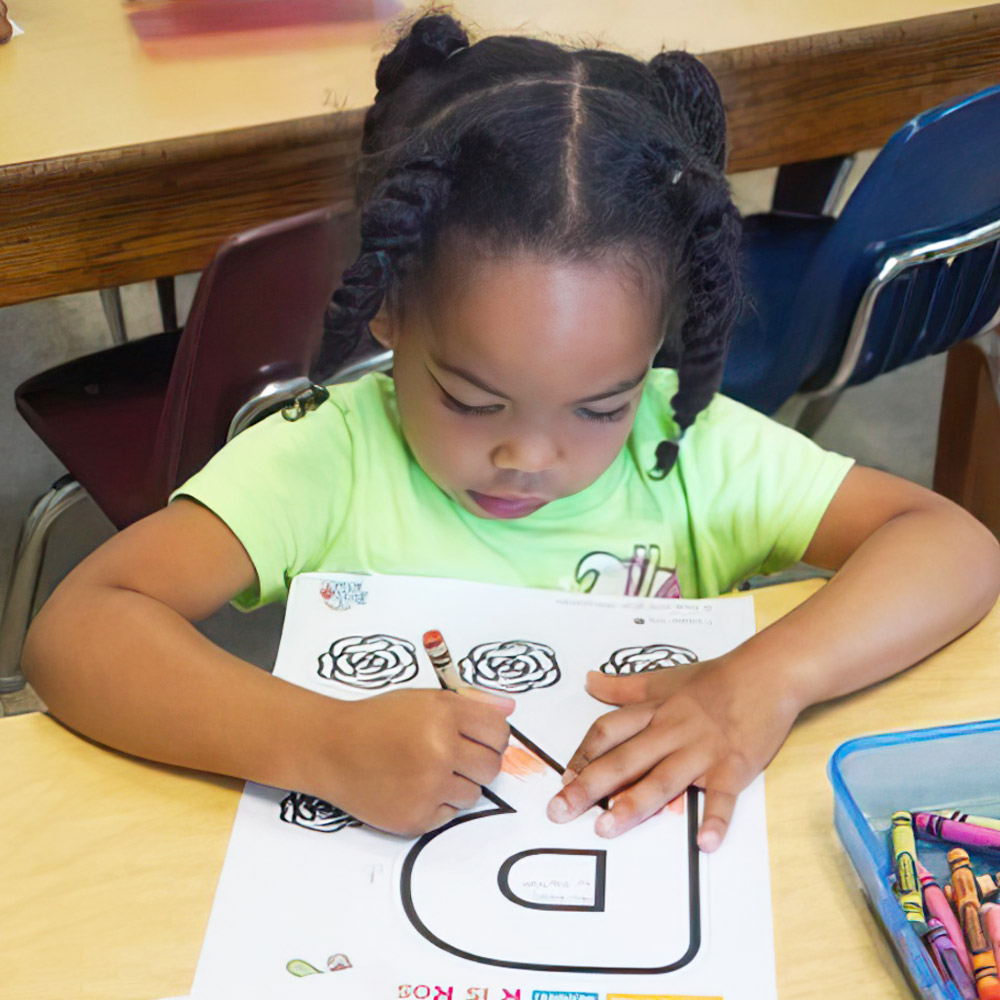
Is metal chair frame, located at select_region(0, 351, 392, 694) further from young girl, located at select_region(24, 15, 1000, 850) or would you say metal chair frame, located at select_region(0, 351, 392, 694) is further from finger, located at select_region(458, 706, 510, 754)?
finger, located at select_region(458, 706, 510, 754)

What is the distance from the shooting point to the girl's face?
0.77 metres

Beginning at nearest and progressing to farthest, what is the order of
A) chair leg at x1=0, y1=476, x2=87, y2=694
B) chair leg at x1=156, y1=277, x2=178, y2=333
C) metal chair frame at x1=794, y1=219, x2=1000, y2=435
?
1. metal chair frame at x1=794, y1=219, x2=1000, y2=435
2. chair leg at x1=0, y1=476, x2=87, y2=694
3. chair leg at x1=156, y1=277, x2=178, y2=333

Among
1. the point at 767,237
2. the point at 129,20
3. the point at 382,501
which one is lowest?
the point at 767,237

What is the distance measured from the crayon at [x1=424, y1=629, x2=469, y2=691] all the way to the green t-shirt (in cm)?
20

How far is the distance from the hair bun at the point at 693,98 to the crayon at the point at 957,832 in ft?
1.59

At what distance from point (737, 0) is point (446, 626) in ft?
3.29

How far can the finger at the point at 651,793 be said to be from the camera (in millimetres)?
638

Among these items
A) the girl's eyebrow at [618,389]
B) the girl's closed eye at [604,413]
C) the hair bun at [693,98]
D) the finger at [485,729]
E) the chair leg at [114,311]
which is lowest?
the chair leg at [114,311]

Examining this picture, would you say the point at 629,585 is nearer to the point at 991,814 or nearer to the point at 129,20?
the point at 991,814

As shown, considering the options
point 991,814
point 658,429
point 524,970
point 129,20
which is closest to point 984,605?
point 991,814

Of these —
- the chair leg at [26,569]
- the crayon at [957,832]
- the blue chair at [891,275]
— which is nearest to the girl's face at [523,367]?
the crayon at [957,832]

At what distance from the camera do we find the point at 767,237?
5.29ft

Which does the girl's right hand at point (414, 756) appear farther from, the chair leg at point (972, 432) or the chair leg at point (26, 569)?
the chair leg at point (972, 432)

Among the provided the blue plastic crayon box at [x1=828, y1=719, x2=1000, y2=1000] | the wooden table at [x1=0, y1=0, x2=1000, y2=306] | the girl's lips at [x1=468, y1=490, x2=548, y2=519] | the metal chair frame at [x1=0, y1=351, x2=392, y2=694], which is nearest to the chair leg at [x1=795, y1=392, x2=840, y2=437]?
the wooden table at [x1=0, y1=0, x2=1000, y2=306]
